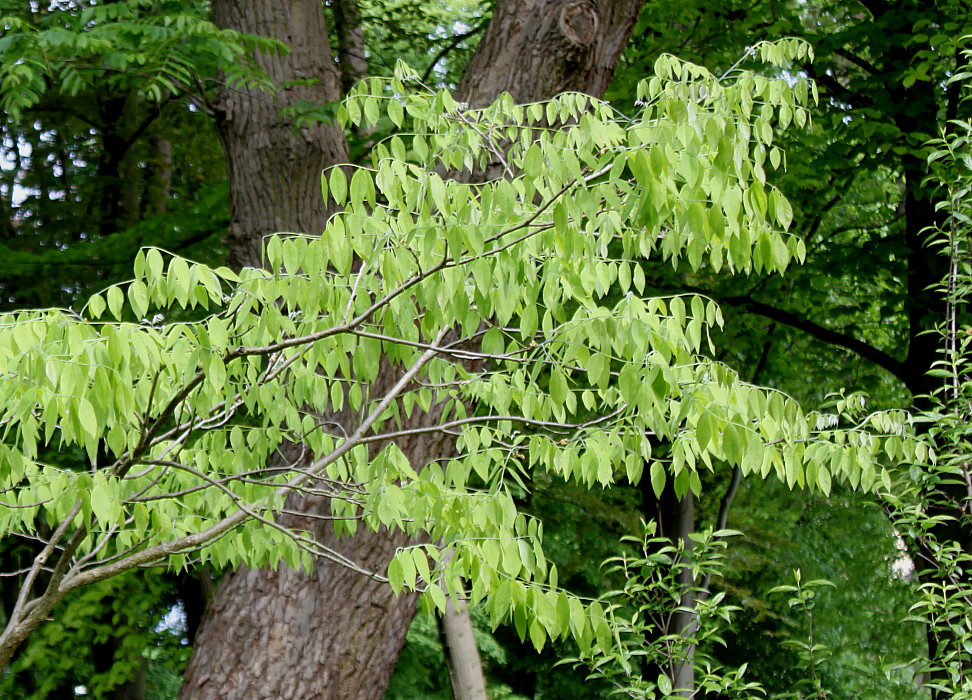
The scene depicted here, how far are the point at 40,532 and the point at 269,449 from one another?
4.72 m

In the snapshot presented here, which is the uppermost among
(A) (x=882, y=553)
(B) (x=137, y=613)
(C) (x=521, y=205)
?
(C) (x=521, y=205)

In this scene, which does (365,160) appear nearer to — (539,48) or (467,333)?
(539,48)

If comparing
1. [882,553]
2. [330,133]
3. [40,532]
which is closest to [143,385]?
[330,133]

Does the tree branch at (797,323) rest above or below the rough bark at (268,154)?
below

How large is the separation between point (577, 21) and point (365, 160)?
2623mm

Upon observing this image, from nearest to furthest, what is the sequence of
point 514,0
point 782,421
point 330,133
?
point 782,421 < point 514,0 < point 330,133

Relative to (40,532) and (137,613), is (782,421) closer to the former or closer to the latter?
(137,613)

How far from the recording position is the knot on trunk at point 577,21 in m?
4.71

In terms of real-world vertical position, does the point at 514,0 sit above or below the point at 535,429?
above

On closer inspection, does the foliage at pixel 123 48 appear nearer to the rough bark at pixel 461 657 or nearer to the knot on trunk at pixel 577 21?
the knot on trunk at pixel 577 21

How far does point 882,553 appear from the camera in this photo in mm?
12148

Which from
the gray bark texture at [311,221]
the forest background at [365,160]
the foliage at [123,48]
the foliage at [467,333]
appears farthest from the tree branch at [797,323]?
the foliage at [467,333]

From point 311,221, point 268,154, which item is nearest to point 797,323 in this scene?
point 311,221

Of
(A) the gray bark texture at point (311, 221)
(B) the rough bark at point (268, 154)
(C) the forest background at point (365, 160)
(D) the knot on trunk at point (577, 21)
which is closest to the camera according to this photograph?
(A) the gray bark texture at point (311, 221)
